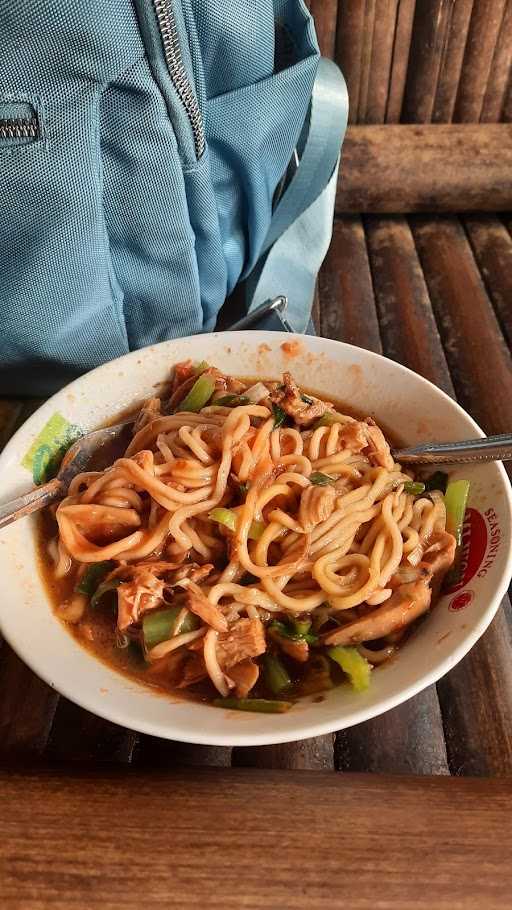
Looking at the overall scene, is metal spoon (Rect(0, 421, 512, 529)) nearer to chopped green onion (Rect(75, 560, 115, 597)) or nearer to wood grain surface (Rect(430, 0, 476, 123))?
chopped green onion (Rect(75, 560, 115, 597))

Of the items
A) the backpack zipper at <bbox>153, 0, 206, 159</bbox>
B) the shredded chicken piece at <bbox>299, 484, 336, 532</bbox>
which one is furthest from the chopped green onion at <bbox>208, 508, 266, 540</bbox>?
the backpack zipper at <bbox>153, 0, 206, 159</bbox>

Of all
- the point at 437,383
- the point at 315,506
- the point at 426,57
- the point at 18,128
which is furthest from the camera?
the point at 426,57

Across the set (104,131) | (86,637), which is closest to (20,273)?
(104,131)

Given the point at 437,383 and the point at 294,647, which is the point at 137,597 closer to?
the point at 294,647

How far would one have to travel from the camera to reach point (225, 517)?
6.36 ft

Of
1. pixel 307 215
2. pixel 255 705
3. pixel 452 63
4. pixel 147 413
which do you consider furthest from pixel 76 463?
pixel 452 63

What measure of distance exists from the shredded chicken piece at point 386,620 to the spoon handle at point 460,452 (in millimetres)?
433

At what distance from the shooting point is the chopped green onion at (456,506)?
2.04 metres

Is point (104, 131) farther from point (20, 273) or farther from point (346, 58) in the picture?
point (346, 58)

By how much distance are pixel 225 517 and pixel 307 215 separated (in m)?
Answer: 1.73

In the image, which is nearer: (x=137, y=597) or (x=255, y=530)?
(x=137, y=597)

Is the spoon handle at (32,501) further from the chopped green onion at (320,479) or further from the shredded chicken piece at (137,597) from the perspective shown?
the chopped green onion at (320,479)

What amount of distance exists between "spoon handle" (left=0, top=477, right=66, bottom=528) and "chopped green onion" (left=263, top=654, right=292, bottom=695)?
0.84 meters

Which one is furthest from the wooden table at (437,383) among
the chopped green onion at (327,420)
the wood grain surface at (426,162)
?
the chopped green onion at (327,420)
